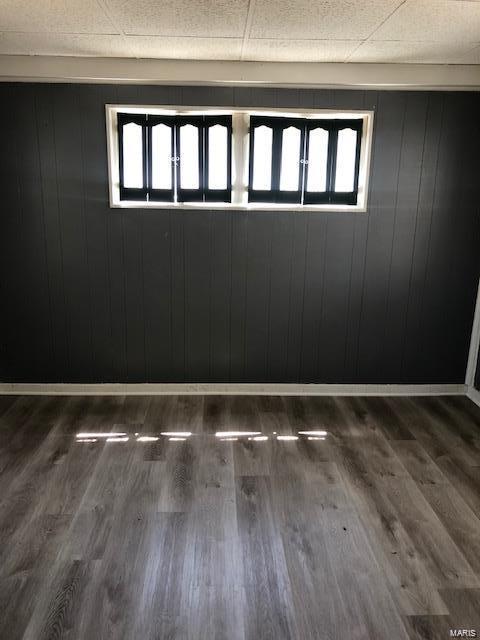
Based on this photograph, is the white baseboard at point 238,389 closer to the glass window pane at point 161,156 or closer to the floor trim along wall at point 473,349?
the floor trim along wall at point 473,349

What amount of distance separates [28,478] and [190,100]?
2.77 meters

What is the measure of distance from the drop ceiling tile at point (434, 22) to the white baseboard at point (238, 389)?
2518mm

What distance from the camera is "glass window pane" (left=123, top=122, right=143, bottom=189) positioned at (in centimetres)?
377

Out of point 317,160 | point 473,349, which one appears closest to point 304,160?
point 317,160

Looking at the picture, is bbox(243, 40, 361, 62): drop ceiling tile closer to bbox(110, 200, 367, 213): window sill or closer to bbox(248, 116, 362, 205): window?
bbox(248, 116, 362, 205): window

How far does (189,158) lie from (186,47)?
80cm

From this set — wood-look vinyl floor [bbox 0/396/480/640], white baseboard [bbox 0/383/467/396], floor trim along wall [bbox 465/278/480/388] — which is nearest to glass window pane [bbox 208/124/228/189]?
white baseboard [bbox 0/383/467/396]

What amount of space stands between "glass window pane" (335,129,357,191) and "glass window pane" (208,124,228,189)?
86 centimetres

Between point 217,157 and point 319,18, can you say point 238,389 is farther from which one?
point 319,18

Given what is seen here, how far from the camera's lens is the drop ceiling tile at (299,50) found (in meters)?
3.07

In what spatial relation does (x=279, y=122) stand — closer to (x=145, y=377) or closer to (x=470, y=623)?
(x=145, y=377)

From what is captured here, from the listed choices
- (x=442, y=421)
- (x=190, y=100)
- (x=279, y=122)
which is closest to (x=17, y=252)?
(x=190, y=100)

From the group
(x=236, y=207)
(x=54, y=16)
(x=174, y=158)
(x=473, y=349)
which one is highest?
(x=54, y=16)

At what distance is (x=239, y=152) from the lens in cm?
386
